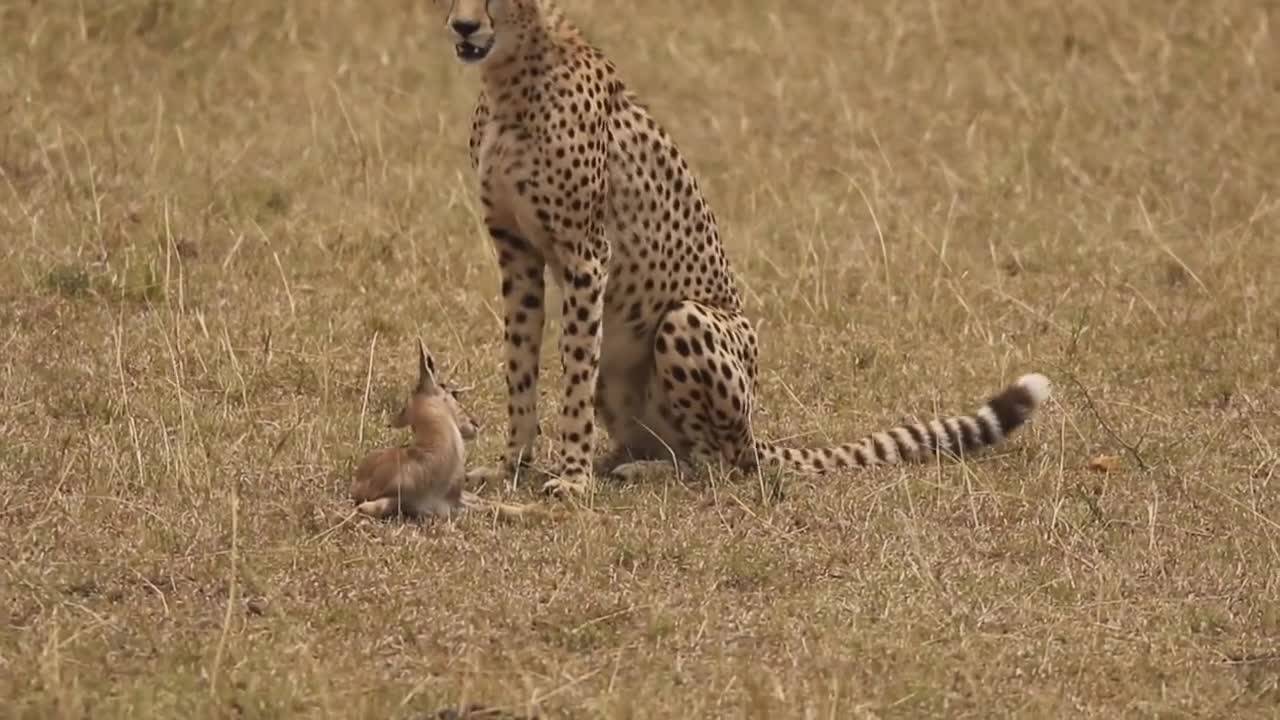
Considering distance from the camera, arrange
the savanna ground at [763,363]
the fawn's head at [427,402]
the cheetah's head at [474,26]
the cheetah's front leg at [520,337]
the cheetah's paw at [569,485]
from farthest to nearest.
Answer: the cheetah's front leg at [520,337], the cheetah's paw at [569,485], the cheetah's head at [474,26], the fawn's head at [427,402], the savanna ground at [763,363]

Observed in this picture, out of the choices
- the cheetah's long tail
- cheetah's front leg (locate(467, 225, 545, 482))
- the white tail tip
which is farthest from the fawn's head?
the white tail tip

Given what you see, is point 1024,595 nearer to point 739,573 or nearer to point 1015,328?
point 739,573

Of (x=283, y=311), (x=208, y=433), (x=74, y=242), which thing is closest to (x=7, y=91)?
(x=74, y=242)

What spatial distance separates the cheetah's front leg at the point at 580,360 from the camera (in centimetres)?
585

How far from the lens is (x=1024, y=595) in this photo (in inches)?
199

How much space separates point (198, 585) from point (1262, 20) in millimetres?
7715

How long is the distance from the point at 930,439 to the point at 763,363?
1.10 meters

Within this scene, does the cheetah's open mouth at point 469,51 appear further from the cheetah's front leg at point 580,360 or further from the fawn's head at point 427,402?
the fawn's head at point 427,402

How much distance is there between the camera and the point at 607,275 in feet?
19.5

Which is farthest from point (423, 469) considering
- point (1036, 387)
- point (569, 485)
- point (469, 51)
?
point (1036, 387)

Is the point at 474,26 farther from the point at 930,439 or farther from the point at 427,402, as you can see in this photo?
the point at 930,439

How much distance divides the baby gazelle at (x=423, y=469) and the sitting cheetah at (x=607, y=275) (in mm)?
484

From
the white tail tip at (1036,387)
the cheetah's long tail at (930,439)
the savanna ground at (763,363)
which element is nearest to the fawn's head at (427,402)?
the savanna ground at (763,363)

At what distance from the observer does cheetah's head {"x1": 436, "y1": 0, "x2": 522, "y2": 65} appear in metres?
5.67
